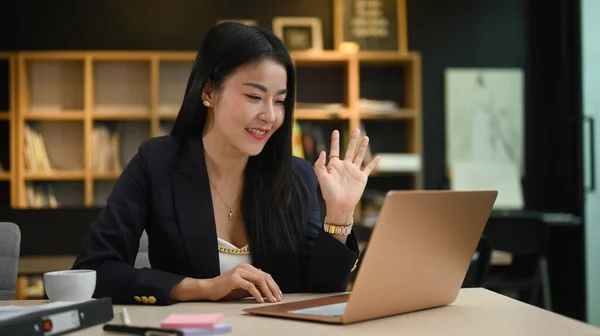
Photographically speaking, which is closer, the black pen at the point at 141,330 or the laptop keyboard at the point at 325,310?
the black pen at the point at 141,330

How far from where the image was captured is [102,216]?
195 cm

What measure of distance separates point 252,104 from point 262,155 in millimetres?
229

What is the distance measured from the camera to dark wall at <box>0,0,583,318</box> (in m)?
6.37

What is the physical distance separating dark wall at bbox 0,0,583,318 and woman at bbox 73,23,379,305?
454cm

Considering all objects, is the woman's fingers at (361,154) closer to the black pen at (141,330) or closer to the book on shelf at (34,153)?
the black pen at (141,330)

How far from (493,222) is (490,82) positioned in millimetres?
2032

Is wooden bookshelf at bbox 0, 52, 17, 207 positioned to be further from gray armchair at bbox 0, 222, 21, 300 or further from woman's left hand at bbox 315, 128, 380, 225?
woman's left hand at bbox 315, 128, 380, 225

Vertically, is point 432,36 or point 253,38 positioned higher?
point 432,36

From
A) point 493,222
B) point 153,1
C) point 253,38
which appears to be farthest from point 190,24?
point 253,38

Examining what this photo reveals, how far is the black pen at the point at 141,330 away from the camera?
1223mm

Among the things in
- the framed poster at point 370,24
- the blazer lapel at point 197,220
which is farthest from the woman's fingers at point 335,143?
the framed poster at point 370,24

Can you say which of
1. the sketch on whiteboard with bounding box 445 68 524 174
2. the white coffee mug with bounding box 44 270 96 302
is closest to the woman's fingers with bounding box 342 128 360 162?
the white coffee mug with bounding box 44 270 96 302

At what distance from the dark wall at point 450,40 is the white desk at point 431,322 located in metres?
4.91

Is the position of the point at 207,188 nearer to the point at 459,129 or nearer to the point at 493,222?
the point at 493,222
